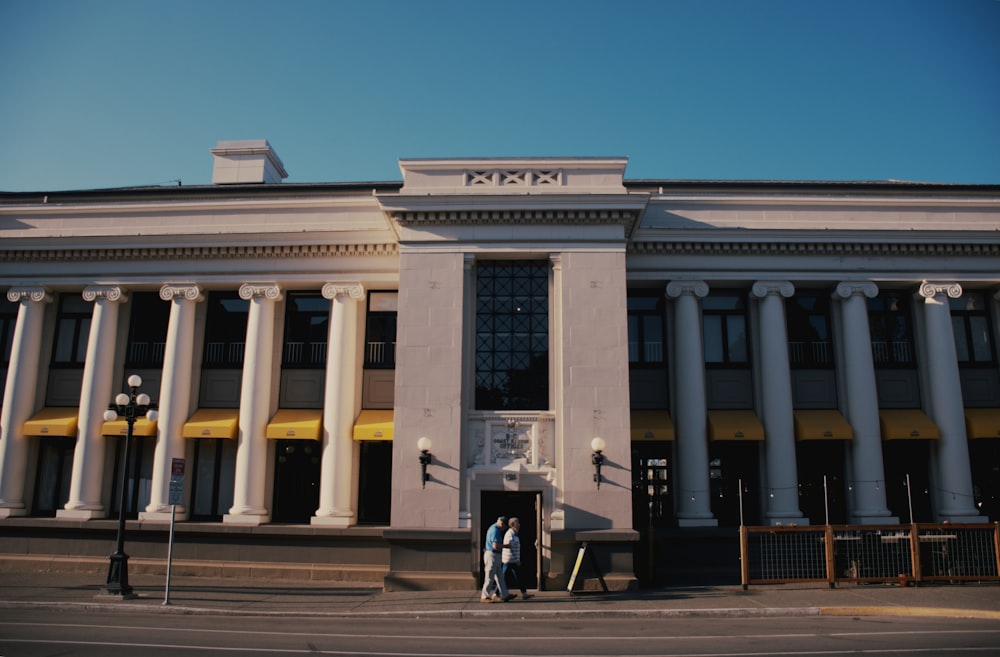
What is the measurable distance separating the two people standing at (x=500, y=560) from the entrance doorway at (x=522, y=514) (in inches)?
52.2

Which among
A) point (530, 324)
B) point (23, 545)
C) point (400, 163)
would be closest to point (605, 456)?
point (530, 324)

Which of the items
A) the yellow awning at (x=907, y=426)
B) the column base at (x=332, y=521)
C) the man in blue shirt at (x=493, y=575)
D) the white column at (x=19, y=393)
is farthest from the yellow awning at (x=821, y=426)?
the white column at (x=19, y=393)

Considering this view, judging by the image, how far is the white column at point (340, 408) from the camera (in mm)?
22094

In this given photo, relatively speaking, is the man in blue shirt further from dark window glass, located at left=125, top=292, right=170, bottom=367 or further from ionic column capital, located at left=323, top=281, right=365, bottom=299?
dark window glass, located at left=125, top=292, right=170, bottom=367

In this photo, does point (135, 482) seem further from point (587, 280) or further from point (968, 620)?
point (968, 620)

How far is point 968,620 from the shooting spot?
14.9 metres

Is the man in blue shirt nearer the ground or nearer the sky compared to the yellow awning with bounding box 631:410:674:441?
nearer the ground

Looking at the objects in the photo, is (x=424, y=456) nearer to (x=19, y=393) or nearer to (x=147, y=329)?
(x=147, y=329)

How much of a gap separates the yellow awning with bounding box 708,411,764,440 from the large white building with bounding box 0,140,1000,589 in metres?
0.07

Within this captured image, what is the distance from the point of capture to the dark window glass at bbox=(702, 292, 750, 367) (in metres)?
23.9

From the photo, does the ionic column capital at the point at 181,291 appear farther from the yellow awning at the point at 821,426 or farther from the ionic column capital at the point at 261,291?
the yellow awning at the point at 821,426

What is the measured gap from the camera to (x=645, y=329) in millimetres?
24109

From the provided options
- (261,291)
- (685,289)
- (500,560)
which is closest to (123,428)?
(261,291)

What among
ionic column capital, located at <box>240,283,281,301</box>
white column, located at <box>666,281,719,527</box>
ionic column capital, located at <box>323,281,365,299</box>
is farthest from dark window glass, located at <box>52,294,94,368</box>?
white column, located at <box>666,281,719,527</box>
